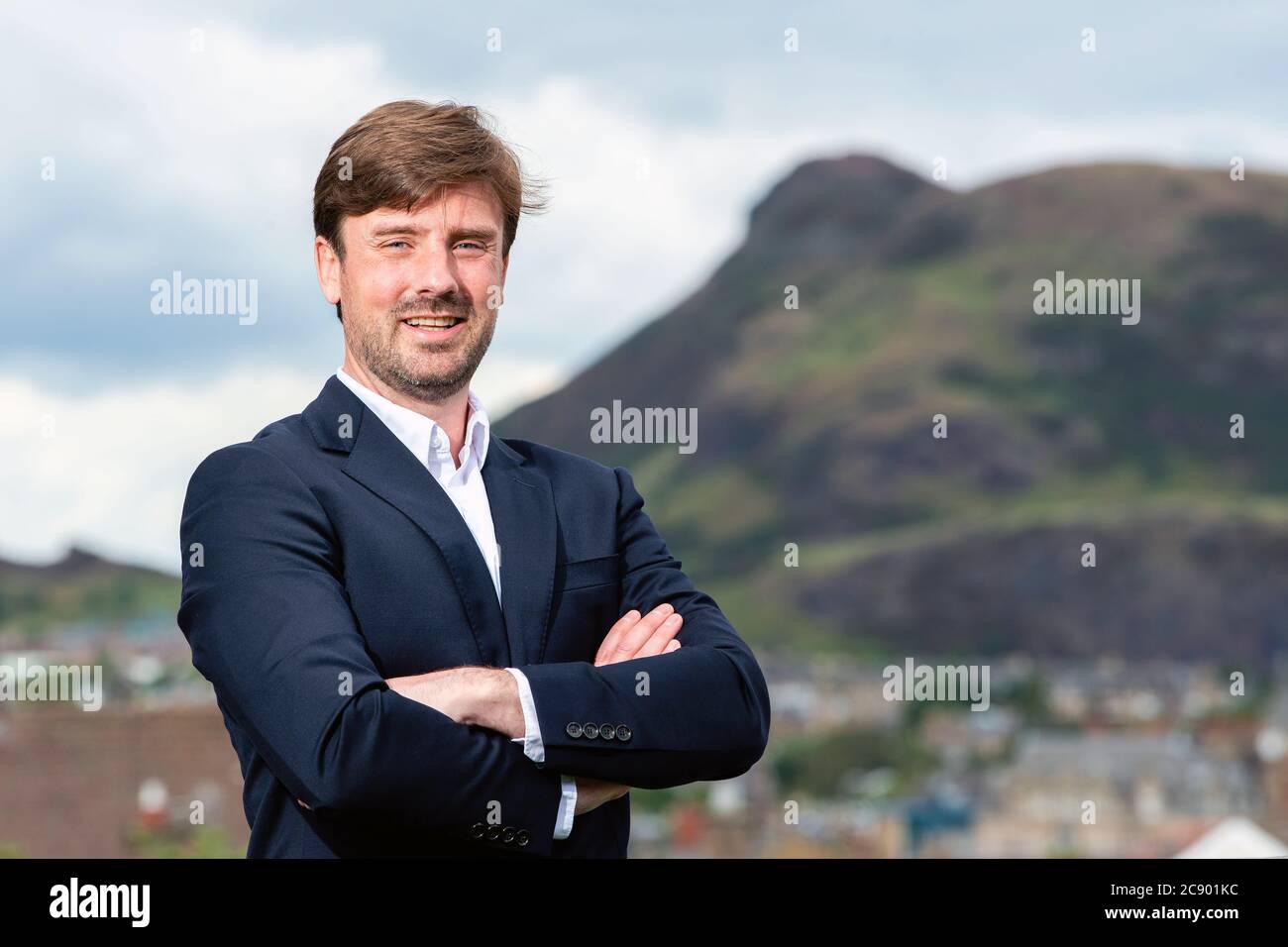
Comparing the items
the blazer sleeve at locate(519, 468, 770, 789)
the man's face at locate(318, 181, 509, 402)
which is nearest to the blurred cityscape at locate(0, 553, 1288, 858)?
the blazer sleeve at locate(519, 468, 770, 789)

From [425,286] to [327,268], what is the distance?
13.6 inches

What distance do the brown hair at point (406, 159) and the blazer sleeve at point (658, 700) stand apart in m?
0.99

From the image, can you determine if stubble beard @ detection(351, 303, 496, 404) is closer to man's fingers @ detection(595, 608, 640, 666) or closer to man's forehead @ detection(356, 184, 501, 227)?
man's forehead @ detection(356, 184, 501, 227)

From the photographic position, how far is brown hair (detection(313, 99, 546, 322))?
13.1 feet

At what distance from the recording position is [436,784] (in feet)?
11.9

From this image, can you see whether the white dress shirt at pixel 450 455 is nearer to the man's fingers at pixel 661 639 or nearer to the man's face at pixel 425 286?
the man's face at pixel 425 286

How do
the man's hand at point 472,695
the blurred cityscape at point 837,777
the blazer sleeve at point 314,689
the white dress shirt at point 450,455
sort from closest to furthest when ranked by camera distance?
the blazer sleeve at point 314,689, the man's hand at point 472,695, the white dress shirt at point 450,455, the blurred cityscape at point 837,777

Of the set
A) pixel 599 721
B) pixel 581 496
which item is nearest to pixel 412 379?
pixel 581 496

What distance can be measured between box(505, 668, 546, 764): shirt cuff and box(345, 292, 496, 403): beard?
0.79m

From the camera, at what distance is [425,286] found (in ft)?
13.1

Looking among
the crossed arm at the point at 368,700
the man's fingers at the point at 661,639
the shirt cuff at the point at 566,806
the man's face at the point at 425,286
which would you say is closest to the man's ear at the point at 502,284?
the man's face at the point at 425,286

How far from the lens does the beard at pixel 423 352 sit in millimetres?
4035
